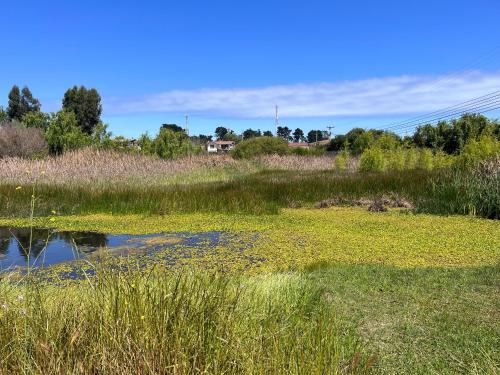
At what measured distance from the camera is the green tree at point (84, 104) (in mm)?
42781

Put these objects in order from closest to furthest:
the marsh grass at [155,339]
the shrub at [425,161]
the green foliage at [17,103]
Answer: the marsh grass at [155,339], the shrub at [425,161], the green foliage at [17,103]

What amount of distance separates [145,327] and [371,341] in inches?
53.4

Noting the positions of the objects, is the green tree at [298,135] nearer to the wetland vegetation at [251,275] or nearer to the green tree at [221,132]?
the green tree at [221,132]

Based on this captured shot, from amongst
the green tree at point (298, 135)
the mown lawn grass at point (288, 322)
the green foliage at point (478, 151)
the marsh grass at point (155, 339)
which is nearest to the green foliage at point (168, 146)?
the green foliage at point (478, 151)

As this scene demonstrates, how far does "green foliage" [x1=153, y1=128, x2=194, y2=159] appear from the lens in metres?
22.7

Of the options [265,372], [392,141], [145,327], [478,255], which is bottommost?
[478,255]

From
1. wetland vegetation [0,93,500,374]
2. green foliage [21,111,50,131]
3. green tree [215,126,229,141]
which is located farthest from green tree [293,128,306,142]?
A: wetland vegetation [0,93,500,374]

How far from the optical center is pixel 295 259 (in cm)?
508

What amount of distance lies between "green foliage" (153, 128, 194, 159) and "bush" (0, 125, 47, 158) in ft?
18.2

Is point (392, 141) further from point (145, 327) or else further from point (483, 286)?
point (145, 327)

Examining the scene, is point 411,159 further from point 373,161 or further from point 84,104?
point 84,104

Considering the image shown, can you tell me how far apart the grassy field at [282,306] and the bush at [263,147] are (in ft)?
77.6

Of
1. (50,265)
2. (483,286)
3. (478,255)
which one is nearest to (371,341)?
(483,286)

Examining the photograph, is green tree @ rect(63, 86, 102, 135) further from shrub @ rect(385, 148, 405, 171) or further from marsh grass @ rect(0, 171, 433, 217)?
marsh grass @ rect(0, 171, 433, 217)
